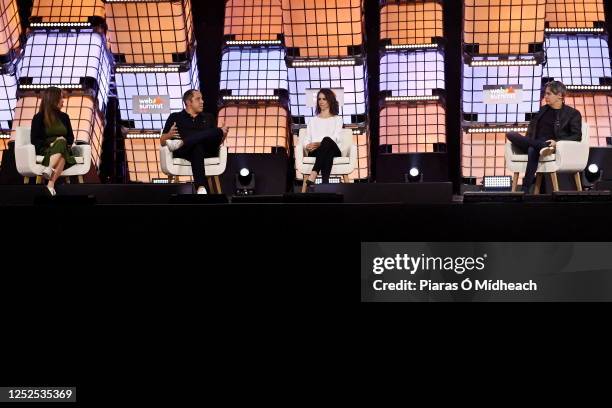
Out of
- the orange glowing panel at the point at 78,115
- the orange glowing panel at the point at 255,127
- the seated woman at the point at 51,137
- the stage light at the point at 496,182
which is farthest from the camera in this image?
the orange glowing panel at the point at 255,127

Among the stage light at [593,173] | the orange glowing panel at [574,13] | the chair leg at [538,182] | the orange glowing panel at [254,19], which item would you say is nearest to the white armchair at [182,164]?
the chair leg at [538,182]

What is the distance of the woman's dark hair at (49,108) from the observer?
7.58m

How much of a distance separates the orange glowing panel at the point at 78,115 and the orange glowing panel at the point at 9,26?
0.77 m

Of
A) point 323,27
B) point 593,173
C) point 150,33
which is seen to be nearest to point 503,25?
point 323,27

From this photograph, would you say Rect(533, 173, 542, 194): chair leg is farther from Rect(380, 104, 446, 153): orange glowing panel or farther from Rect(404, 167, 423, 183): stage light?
Rect(380, 104, 446, 153): orange glowing panel

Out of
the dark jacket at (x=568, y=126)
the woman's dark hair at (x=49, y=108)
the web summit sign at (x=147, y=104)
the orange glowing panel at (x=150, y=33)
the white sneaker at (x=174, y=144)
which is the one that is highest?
the orange glowing panel at (x=150, y=33)

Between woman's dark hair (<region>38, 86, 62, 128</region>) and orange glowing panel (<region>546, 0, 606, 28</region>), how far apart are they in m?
6.56

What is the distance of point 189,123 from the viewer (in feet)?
25.3

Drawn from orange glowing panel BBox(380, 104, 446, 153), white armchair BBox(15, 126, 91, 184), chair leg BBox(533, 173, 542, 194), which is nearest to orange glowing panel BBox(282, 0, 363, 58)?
orange glowing panel BBox(380, 104, 446, 153)

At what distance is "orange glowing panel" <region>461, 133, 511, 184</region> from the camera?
1020cm

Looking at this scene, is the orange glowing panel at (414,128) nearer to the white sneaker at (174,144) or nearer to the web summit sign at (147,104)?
the web summit sign at (147,104)

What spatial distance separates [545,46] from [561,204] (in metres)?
7.75

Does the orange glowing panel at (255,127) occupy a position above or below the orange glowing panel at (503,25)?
below

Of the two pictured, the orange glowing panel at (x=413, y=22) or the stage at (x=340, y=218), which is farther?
the orange glowing panel at (x=413, y=22)
